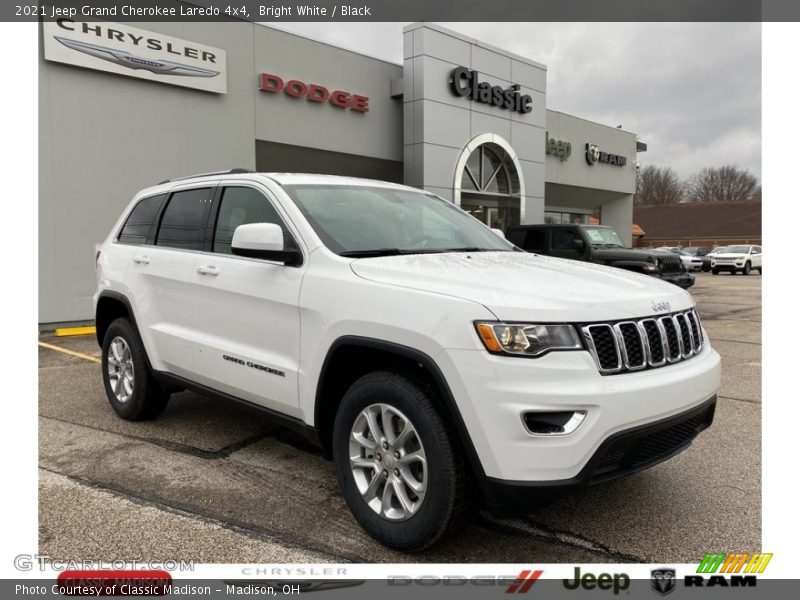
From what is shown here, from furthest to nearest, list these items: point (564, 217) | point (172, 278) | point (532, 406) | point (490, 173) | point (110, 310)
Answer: point (564, 217) < point (490, 173) < point (110, 310) < point (172, 278) < point (532, 406)

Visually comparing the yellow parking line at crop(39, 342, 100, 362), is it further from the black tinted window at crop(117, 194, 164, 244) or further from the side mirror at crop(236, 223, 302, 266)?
the side mirror at crop(236, 223, 302, 266)

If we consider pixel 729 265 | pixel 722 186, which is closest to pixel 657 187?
pixel 722 186

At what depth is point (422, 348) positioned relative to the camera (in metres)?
2.77

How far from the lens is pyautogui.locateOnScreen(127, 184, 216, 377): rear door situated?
4363 millimetres

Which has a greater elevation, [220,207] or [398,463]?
[220,207]

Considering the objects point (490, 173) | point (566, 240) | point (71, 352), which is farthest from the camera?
point (490, 173)

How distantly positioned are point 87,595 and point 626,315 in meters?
2.70

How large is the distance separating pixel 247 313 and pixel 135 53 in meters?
9.67

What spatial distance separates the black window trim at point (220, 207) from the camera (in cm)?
360

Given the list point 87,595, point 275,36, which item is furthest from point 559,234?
point 87,595

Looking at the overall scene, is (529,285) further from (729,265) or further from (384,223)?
(729,265)

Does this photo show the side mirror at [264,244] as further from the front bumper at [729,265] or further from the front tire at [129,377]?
the front bumper at [729,265]

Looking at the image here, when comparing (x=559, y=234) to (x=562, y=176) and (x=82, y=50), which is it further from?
(x=562, y=176)

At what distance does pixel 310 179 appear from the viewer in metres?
4.14
